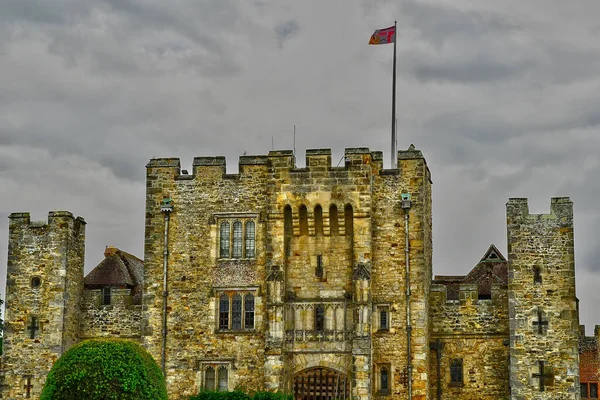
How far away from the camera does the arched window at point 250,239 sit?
45.7 m

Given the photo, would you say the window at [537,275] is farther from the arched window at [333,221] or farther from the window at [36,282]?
the window at [36,282]

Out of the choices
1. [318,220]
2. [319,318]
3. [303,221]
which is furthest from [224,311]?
[318,220]

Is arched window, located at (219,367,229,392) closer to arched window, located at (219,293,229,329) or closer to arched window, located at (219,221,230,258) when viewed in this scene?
arched window, located at (219,293,229,329)

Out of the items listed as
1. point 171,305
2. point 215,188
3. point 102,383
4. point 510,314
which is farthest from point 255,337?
point 102,383

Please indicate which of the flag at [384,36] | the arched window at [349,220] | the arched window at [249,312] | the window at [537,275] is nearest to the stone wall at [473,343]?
the window at [537,275]

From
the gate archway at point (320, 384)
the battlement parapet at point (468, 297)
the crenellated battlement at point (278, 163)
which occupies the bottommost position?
the gate archway at point (320, 384)

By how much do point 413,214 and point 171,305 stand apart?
1116cm

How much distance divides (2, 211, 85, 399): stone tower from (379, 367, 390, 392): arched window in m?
13.7

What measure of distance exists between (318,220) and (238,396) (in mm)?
8423

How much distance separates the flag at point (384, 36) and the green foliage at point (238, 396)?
675 inches

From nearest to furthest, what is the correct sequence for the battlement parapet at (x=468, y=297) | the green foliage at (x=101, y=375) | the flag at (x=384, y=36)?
the green foliage at (x=101, y=375)
the battlement parapet at (x=468, y=297)
the flag at (x=384, y=36)

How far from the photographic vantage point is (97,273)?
4984 cm

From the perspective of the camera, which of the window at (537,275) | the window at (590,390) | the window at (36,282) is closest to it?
the window at (537,275)

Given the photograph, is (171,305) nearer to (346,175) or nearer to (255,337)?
(255,337)
